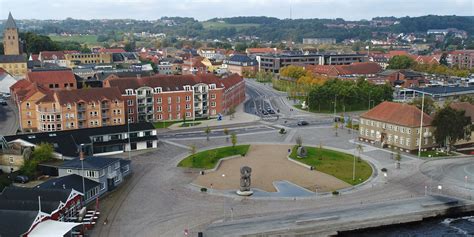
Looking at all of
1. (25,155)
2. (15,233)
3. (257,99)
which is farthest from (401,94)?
(15,233)

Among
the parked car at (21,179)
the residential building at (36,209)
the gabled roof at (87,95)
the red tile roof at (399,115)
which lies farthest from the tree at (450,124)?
the parked car at (21,179)

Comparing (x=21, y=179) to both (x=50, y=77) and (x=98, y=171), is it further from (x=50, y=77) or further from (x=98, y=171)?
(x=50, y=77)

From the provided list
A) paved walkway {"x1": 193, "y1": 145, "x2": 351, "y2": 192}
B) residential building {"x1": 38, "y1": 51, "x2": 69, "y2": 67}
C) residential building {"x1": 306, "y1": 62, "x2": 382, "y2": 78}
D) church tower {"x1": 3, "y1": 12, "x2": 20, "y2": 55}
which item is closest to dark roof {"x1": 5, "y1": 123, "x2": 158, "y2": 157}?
paved walkway {"x1": 193, "y1": 145, "x2": 351, "y2": 192}

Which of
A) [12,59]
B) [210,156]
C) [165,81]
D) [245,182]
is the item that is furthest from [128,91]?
[12,59]

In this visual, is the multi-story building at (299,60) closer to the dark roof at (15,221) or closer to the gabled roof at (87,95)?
the gabled roof at (87,95)

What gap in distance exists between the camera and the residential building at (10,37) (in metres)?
138

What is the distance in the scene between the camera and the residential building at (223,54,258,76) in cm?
15688

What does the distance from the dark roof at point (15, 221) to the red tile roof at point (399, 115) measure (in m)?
45.7

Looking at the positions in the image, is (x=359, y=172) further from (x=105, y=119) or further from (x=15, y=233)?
(x=105, y=119)

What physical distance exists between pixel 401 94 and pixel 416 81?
1568cm

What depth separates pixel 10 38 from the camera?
140000 millimetres

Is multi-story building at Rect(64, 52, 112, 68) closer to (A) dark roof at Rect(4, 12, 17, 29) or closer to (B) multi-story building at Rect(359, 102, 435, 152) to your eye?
(A) dark roof at Rect(4, 12, 17, 29)

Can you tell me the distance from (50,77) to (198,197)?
188 feet

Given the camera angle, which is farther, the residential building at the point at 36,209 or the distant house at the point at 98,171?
the distant house at the point at 98,171
